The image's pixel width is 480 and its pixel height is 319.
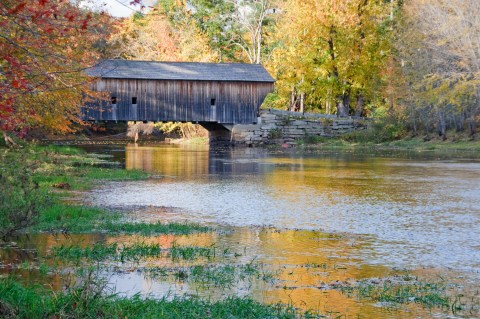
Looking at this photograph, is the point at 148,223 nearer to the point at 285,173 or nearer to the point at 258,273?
the point at 258,273

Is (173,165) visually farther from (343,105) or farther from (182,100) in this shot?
(343,105)

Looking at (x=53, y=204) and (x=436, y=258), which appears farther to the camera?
(x=53, y=204)

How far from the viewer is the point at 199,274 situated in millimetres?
9820

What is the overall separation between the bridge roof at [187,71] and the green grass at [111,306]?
1592 inches

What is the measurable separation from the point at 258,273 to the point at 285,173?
18075 millimetres

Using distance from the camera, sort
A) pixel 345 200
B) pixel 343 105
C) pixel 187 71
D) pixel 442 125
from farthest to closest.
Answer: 1. pixel 343 105
2. pixel 187 71
3. pixel 442 125
4. pixel 345 200

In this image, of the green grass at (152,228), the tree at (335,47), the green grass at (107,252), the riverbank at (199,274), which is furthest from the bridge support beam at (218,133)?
the green grass at (107,252)

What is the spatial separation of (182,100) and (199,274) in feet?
131

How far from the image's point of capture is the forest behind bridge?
44.4m

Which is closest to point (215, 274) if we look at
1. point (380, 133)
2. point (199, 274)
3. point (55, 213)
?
point (199, 274)

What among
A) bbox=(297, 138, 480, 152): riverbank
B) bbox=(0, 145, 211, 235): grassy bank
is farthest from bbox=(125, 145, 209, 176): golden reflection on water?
bbox=(297, 138, 480, 152): riverbank

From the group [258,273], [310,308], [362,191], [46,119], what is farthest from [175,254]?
[46,119]

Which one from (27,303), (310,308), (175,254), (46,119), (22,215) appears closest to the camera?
(27,303)

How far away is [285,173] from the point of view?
2798 cm
